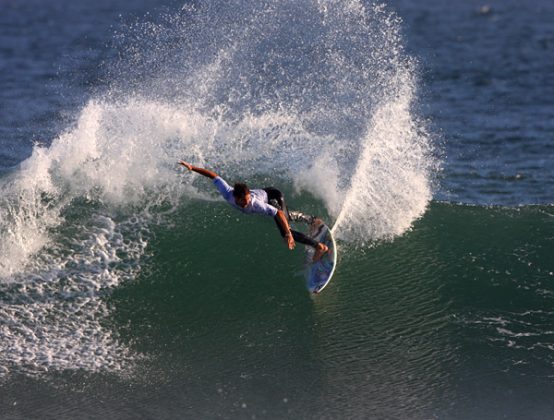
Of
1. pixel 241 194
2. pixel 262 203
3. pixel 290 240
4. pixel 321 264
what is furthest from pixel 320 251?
pixel 241 194

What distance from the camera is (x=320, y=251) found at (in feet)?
34.2

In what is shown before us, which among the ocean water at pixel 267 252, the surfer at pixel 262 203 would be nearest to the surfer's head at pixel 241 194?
the surfer at pixel 262 203

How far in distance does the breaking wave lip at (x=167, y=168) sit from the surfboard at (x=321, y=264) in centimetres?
74

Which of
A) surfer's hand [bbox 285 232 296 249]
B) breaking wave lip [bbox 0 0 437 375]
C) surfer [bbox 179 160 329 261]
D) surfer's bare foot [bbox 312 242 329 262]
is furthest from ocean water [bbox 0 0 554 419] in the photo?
surfer's hand [bbox 285 232 296 249]

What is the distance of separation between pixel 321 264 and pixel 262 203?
4.46ft

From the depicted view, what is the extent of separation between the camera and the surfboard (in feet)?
34.0

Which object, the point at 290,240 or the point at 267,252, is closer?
the point at 290,240

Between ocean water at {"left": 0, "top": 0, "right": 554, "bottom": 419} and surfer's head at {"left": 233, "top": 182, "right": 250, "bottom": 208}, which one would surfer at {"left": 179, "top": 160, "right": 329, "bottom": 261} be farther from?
ocean water at {"left": 0, "top": 0, "right": 554, "bottom": 419}

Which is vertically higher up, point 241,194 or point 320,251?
point 241,194

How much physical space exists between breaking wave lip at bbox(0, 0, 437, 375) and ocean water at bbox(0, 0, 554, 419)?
0.04 meters

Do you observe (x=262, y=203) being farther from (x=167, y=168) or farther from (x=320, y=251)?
(x=167, y=168)

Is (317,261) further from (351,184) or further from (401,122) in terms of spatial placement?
(401,122)

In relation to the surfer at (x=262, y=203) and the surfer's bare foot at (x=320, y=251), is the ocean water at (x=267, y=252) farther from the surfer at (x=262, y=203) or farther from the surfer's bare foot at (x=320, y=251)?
the surfer at (x=262, y=203)

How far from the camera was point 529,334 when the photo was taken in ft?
31.5
